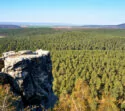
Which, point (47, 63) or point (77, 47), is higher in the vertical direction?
point (47, 63)

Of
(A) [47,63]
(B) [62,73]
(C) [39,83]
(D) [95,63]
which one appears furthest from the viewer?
(D) [95,63]

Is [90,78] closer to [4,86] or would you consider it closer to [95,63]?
[95,63]

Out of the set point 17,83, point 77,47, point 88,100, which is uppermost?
point 17,83

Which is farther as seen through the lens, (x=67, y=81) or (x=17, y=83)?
(x=67, y=81)

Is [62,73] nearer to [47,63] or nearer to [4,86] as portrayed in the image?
[47,63]

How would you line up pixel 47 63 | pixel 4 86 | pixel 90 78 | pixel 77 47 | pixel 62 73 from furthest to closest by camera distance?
1. pixel 77 47
2. pixel 62 73
3. pixel 90 78
4. pixel 47 63
5. pixel 4 86

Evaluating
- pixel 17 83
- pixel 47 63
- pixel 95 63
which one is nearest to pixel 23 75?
pixel 17 83
